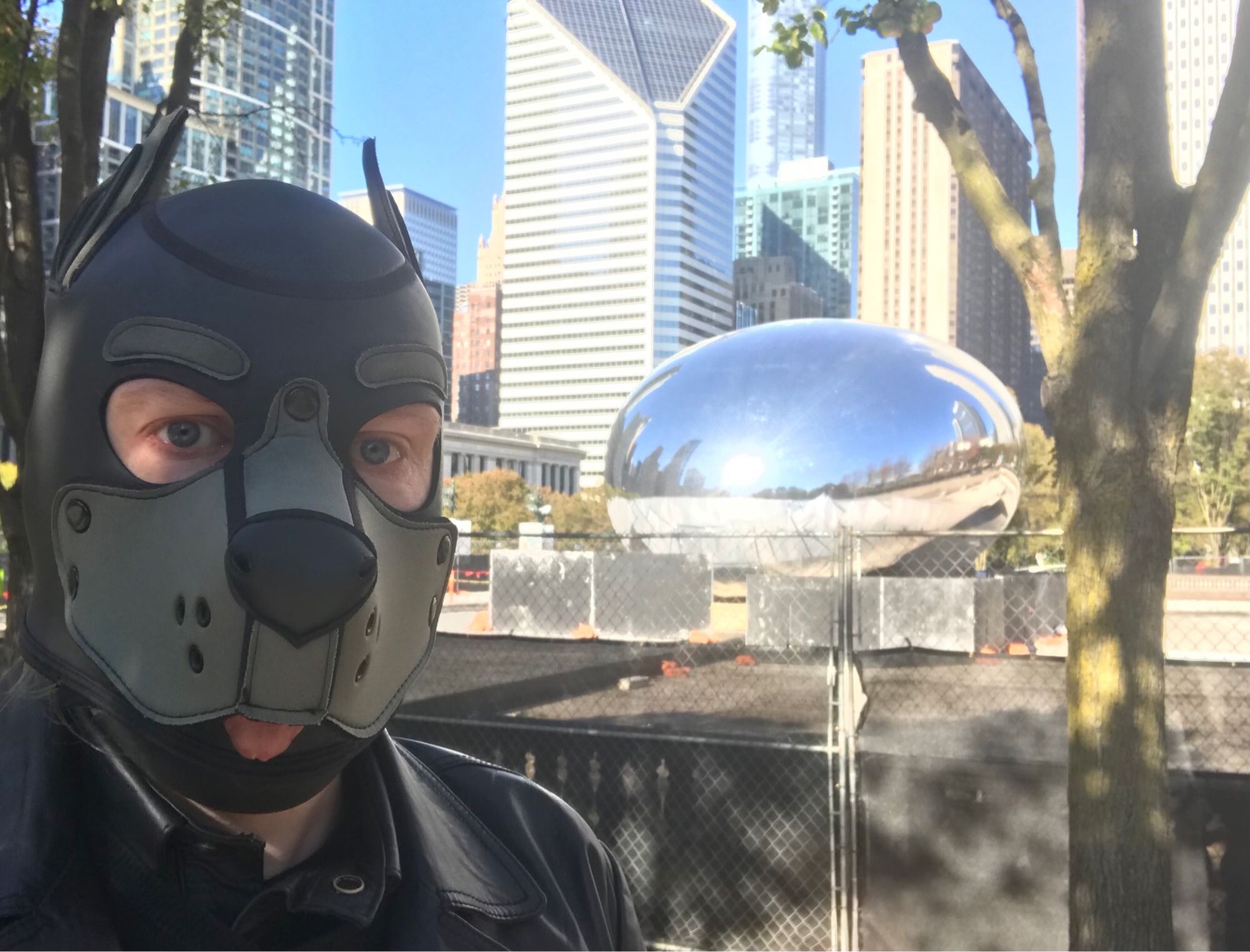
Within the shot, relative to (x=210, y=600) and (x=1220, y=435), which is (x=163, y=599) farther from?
(x=1220, y=435)

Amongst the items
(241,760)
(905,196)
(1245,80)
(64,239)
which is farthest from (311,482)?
(905,196)

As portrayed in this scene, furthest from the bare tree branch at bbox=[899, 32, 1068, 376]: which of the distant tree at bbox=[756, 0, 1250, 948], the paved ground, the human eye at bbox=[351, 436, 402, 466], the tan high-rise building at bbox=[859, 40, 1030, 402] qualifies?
the tan high-rise building at bbox=[859, 40, 1030, 402]

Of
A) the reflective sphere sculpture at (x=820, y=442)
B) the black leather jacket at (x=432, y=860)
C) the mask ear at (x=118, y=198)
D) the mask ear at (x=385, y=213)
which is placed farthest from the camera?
the reflective sphere sculpture at (x=820, y=442)

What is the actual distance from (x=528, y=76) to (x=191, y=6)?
395 ft

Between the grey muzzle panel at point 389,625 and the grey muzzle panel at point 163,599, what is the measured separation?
0.43ft

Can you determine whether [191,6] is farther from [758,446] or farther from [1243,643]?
[1243,643]

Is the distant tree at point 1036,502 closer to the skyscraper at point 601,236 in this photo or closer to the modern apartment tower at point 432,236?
the modern apartment tower at point 432,236

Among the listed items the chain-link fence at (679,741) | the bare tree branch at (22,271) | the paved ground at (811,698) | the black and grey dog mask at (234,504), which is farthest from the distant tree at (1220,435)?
the black and grey dog mask at (234,504)

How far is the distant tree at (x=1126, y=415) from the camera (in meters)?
3.81

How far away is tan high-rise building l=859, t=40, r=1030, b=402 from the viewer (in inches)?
5084

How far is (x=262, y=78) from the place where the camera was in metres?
10.3

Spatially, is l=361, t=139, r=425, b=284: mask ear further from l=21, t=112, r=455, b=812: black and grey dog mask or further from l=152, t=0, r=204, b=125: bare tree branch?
l=152, t=0, r=204, b=125: bare tree branch

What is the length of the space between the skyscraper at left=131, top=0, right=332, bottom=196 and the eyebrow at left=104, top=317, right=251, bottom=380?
194 inches

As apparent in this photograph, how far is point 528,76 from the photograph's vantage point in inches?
4658
